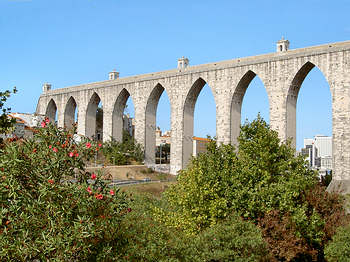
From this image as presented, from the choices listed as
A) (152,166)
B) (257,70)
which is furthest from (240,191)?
(152,166)

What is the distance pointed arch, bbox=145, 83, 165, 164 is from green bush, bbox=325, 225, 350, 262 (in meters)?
27.8

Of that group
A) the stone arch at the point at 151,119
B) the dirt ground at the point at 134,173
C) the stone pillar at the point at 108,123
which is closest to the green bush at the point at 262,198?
the dirt ground at the point at 134,173

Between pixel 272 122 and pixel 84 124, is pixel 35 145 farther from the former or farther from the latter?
pixel 84 124

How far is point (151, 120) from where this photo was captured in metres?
42.7

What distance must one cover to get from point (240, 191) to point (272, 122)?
59.9 ft

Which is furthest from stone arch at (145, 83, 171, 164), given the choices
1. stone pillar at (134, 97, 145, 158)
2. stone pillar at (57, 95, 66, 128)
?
stone pillar at (57, 95, 66, 128)

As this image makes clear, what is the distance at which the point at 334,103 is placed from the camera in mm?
29438

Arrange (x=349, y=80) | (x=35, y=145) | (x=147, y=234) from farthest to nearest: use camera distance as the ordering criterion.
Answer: (x=349, y=80) → (x=147, y=234) → (x=35, y=145)

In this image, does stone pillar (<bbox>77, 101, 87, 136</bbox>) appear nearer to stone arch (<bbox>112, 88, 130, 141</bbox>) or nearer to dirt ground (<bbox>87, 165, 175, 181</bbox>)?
stone arch (<bbox>112, 88, 130, 141</bbox>)

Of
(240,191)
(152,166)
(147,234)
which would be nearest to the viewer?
(147,234)

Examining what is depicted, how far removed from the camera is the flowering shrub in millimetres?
6707

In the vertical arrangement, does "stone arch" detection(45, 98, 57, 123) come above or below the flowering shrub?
above

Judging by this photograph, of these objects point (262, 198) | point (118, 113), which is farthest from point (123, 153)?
point (262, 198)

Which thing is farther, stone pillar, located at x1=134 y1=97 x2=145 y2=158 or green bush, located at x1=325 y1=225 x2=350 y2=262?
stone pillar, located at x1=134 y1=97 x2=145 y2=158
